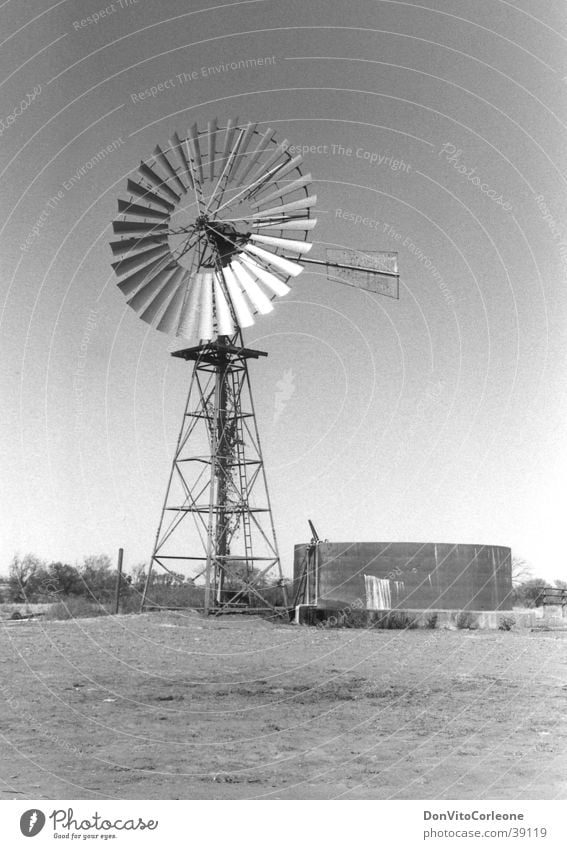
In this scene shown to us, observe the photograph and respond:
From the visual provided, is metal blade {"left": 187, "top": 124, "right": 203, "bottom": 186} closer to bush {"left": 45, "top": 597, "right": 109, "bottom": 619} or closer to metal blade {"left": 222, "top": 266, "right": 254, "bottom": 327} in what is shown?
metal blade {"left": 222, "top": 266, "right": 254, "bottom": 327}

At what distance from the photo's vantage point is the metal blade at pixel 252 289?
26531 millimetres

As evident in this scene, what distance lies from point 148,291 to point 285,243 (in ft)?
16.1

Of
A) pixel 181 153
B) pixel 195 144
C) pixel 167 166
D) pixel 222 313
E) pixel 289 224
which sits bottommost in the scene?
pixel 222 313

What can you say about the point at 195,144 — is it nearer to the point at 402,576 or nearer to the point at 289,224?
the point at 289,224

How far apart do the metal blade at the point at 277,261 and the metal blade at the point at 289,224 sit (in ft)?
2.88

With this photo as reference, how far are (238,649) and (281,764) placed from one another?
11.0m

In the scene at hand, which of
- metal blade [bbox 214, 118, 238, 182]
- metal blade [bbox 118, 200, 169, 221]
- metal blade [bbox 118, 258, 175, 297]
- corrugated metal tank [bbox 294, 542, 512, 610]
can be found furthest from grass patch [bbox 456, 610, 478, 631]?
metal blade [bbox 214, 118, 238, 182]

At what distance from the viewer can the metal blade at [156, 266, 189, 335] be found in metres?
26.8

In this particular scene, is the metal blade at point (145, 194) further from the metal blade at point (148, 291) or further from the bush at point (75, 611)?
the bush at point (75, 611)

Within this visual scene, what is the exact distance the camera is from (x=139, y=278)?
2705cm

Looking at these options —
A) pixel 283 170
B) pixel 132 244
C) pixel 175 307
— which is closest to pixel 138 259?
pixel 132 244

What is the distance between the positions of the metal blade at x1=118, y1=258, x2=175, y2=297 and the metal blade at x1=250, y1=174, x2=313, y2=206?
420 centimetres
